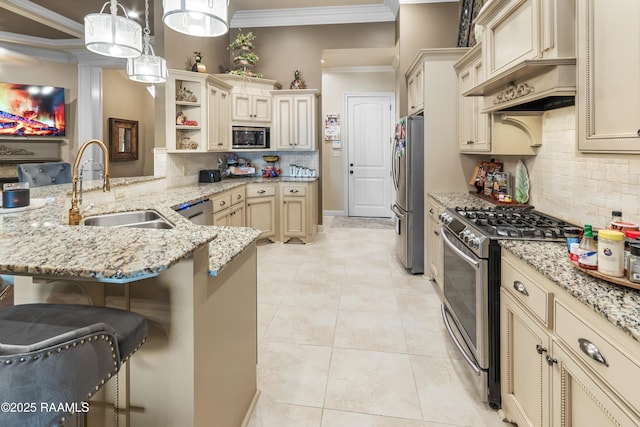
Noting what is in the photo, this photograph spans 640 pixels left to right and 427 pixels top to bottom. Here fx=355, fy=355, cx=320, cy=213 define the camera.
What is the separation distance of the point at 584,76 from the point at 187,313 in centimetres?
167

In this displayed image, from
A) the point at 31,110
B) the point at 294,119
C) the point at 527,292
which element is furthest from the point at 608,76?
the point at 31,110

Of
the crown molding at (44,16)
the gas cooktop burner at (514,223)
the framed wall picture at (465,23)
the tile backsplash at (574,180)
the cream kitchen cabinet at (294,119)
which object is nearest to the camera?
the tile backsplash at (574,180)

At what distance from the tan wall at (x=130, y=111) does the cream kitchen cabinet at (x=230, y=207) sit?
1411 millimetres

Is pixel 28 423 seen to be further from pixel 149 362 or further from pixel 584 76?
pixel 584 76

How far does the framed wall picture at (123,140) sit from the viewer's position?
16.3ft

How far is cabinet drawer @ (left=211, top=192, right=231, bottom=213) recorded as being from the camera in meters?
3.84

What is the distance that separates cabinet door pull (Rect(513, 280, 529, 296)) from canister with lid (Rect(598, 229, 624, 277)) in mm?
325

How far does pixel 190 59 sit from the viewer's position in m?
4.35

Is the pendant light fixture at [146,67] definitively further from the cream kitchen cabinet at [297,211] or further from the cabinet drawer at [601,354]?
the cabinet drawer at [601,354]

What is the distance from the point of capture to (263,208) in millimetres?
4941

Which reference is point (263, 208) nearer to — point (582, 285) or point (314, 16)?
point (314, 16)

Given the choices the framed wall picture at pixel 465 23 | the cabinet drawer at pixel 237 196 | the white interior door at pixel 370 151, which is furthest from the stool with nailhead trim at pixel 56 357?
the white interior door at pixel 370 151

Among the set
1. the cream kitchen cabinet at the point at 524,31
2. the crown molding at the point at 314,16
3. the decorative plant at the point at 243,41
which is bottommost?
the cream kitchen cabinet at the point at 524,31

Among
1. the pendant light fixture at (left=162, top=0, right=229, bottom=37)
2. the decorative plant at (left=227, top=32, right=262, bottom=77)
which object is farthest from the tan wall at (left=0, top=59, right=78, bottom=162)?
the pendant light fixture at (left=162, top=0, right=229, bottom=37)
